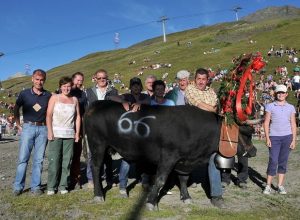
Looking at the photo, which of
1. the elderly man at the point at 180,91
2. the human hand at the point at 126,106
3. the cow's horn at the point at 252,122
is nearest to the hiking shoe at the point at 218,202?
the cow's horn at the point at 252,122

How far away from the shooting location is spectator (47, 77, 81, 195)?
7348 mm

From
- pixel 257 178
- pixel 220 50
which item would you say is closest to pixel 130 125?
pixel 257 178

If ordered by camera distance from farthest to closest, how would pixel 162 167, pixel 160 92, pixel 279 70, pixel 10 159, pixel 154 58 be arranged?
1. pixel 154 58
2. pixel 279 70
3. pixel 10 159
4. pixel 160 92
5. pixel 162 167

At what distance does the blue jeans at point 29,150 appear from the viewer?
7453 mm

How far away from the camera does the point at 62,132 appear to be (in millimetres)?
7391

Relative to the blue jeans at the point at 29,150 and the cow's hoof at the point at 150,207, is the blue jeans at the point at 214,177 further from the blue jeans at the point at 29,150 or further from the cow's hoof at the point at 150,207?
the blue jeans at the point at 29,150

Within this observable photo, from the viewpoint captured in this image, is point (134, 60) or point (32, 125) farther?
point (134, 60)

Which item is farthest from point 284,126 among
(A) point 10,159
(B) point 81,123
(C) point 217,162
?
(A) point 10,159

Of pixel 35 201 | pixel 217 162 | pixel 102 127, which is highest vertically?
pixel 102 127

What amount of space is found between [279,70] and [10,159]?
25.2m

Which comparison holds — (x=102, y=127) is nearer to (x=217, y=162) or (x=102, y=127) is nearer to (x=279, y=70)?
(x=217, y=162)

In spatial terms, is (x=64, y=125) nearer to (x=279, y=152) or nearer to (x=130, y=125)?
(x=130, y=125)

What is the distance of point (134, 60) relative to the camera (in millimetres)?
71625

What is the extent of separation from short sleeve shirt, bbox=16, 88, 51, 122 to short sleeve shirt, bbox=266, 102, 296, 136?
13.6 feet
